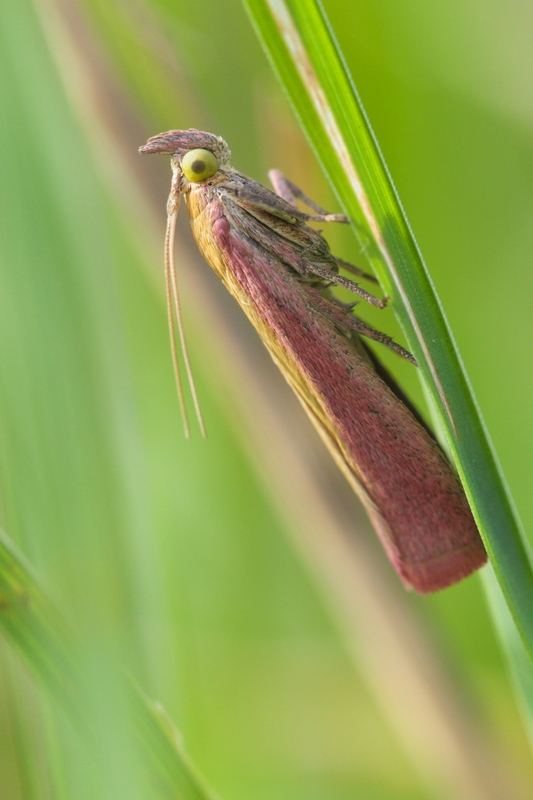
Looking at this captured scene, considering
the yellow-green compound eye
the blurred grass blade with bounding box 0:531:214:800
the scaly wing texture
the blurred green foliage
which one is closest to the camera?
the blurred grass blade with bounding box 0:531:214:800

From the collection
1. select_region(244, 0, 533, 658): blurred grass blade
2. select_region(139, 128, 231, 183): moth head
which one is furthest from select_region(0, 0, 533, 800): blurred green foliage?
select_region(244, 0, 533, 658): blurred grass blade

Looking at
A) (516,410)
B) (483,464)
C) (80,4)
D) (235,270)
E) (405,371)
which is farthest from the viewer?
(405,371)

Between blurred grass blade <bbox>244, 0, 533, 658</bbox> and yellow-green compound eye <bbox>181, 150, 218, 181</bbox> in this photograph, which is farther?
yellow-green compound eye <bbox>181, 150, 218, 181</bbox>

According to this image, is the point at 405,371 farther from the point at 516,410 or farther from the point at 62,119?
the point at 62,119

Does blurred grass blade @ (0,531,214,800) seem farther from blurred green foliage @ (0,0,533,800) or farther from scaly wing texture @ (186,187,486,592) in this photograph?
scaly wing texture @ (186,187,486,592)

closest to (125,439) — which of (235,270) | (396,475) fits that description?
(235,270)

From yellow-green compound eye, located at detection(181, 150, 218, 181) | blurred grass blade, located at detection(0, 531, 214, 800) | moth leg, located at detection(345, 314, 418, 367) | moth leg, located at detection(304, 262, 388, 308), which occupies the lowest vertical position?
blurred grass blade, located at detection(0, 531, 214, 800)

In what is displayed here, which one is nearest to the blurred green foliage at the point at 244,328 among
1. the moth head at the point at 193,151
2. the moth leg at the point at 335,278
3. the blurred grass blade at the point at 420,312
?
the moth head at the point at 193,151

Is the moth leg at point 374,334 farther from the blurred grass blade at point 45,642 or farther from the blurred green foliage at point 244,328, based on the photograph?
the blurred grass blade at point 45,642
